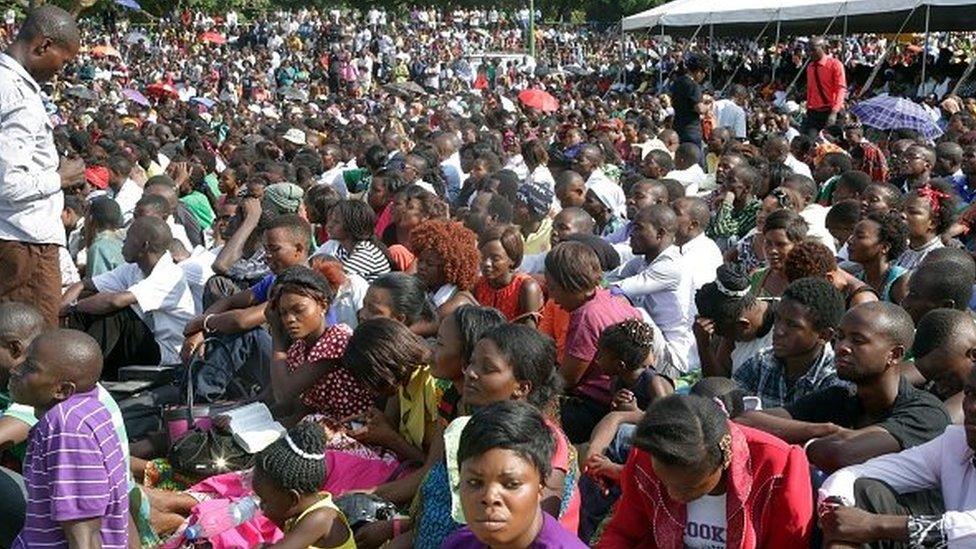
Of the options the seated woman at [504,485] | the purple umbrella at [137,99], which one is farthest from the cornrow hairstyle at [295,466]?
the purple umbrella at [137,99]

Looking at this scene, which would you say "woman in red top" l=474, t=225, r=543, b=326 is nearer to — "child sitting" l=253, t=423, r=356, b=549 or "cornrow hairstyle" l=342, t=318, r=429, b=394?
"cornrow hairstyle" l=342, t=318, r=429, b=394

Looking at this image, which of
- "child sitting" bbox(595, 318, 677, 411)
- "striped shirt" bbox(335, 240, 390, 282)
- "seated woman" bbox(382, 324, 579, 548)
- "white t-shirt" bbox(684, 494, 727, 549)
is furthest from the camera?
"striped shirt" bbox(335, 240, 390, 282)

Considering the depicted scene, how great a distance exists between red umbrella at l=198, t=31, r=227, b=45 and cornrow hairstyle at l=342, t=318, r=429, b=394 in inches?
1275

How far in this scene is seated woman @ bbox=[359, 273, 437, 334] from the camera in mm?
5961

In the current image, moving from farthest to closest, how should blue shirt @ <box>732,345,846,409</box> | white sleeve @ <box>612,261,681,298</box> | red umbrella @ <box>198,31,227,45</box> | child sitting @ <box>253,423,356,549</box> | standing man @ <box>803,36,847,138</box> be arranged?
red umbrella @ <box>198,31,227,45</box>, standing man @ <box>803,36,847,138</box>, white sleeve @ <box>612,261,681,298</box>, blue shirt @ <box>732,345,846,409</box>, child sitting @ <box>253,423,356,549</box>

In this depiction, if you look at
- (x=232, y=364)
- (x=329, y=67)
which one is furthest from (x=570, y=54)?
(x=232, y=364)

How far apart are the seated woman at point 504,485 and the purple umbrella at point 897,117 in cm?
1017

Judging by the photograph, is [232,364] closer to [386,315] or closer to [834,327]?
[386,315]

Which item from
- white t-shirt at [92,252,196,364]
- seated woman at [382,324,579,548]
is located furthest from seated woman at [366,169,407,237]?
seated woman at [382,324,579,548]

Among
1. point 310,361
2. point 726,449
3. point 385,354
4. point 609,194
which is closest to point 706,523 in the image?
point 726,449

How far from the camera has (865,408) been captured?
448 centimetres

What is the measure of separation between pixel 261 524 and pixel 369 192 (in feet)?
16.9

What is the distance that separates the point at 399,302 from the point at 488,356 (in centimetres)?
157

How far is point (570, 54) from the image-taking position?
38.5 m
